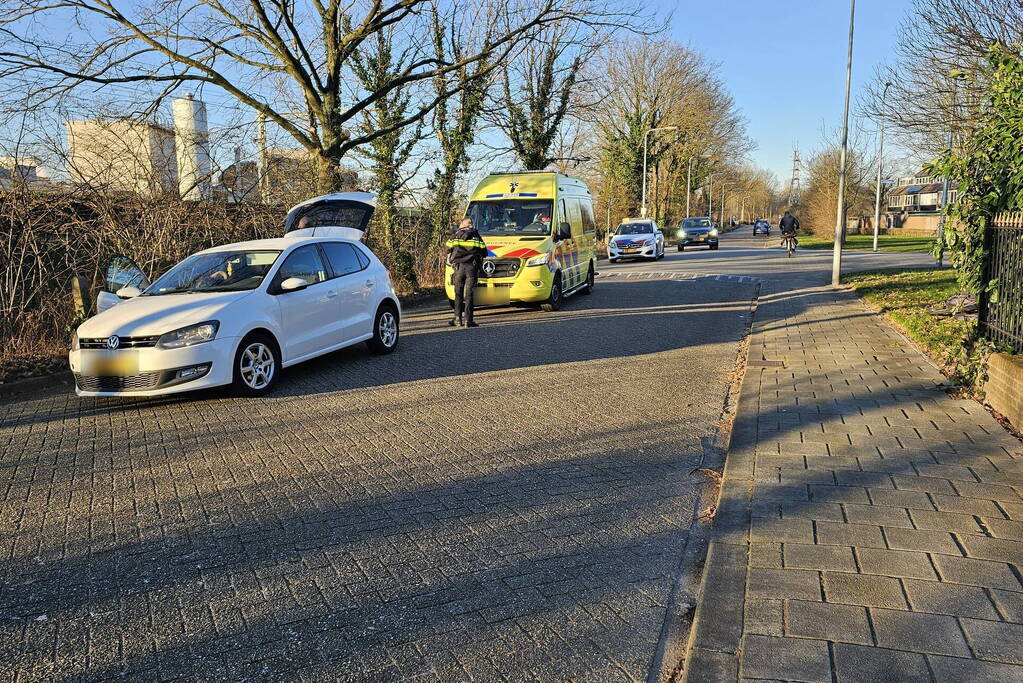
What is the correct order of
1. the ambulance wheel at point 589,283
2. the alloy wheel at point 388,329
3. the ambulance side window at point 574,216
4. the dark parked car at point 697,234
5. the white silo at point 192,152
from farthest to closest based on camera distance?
the dark parked car at point 697,234, the ambulance wheel at point 589,283, the ambulance side window at point 574,216, the white silo at point 192,152, the alloy wheel at point 388,329

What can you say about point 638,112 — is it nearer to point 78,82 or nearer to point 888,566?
point 78,82

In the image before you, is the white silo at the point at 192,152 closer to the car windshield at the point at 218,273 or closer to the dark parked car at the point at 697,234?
the car windshield at the point at 218,273

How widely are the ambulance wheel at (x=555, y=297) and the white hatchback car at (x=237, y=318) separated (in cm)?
478

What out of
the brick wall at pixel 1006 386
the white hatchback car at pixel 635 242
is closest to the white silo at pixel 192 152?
the brick wall at pixel 1006 386

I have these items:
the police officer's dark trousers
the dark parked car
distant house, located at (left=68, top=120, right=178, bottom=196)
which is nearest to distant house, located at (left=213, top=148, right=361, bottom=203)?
distant house, located at (left=68, top=120, right=178, bottom=196)

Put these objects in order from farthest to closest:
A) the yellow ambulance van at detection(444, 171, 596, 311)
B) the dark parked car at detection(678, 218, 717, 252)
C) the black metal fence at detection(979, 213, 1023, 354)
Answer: the dark parked car at detection(678, 218, 717, 252), the yellow ambulance van at detection(444, 171, 596, 311), the black metal fence at detection(979, 213, 1023, 354)

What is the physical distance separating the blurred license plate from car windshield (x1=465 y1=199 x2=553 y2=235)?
8.38m

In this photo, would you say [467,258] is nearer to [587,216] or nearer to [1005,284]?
[587,216]

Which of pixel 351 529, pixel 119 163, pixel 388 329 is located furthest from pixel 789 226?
pixel 351 529

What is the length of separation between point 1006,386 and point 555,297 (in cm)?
925

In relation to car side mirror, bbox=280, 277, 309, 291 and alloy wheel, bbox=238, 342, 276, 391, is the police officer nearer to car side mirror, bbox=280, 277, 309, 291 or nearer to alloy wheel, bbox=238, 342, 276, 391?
car side mirror, bbox=280, 277, 309, 291

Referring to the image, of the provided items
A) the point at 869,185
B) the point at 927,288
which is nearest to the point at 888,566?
the point at 927,288

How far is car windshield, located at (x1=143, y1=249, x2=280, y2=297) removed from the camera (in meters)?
8.02

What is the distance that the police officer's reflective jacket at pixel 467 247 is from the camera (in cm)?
1247
